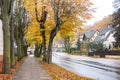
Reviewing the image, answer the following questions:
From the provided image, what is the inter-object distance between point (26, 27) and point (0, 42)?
42.0ft

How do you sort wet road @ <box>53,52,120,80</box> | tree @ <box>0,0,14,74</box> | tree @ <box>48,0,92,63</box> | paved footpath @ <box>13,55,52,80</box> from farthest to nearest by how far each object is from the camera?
tree @ <box>48,0,92,63</box>
wet road @ <box>53,52,120,80</box>
tree @ <box>0,0,14,74</box>
paved footpath @ <box>13,55,52,80</box>

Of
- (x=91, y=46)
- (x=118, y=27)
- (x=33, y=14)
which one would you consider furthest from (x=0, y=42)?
(x=91, y=46)

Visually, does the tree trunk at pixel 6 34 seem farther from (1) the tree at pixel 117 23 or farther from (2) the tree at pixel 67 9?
(1) the tree at pixel 117 23

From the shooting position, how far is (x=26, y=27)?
53031mm

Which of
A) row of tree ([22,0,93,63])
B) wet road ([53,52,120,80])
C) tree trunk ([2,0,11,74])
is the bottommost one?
wet road ([53,52,120,80])

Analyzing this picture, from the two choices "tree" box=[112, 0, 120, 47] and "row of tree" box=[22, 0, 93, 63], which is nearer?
"row of tree" box=[22, 0, 93, 63]

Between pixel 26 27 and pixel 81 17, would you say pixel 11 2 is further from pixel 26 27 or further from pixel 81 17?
pixel 26 27

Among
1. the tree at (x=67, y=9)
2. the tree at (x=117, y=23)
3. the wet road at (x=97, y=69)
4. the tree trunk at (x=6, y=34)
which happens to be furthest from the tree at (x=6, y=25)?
the tree at (x=117, y=23)

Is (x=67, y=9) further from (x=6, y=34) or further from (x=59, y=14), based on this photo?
(x=6, y=34)

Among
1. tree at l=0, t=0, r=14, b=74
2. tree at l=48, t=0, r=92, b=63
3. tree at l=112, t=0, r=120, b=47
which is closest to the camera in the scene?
tree at l=0, t=0, r=14, b=74

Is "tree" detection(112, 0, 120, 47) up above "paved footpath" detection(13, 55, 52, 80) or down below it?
above

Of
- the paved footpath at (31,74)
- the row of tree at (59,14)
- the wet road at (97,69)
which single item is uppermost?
the row of tree at (59,14)

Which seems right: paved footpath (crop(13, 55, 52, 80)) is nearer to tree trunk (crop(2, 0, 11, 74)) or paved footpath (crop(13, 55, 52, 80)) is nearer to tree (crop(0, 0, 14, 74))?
tree trunk (crop(2, 0, 11, 74))

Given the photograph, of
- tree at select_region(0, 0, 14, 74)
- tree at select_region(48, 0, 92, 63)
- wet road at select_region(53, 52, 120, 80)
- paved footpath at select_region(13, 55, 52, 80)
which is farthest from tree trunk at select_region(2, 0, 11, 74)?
tree at select_region(48, 0, 92, 63)
